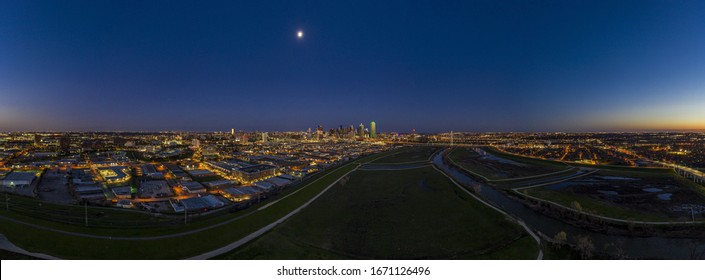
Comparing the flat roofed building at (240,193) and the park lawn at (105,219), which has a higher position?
the park lawn at (105,219)

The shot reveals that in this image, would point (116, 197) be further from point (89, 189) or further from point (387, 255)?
point (387, 255)

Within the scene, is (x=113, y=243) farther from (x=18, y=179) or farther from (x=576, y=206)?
(x=18, y=179)

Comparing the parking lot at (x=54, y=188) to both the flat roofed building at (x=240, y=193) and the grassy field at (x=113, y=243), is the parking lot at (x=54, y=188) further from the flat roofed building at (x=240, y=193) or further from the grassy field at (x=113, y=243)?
the grassy field at (x=113, y=243)

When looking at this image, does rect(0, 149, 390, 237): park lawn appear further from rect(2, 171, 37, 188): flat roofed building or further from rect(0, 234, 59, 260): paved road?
rect(2, 171, 37, 188): flat roofed building

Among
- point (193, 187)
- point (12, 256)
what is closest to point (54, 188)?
point (193, 187)

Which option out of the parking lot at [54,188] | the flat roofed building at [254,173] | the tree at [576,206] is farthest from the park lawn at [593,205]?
the parking lot at [54,188]
